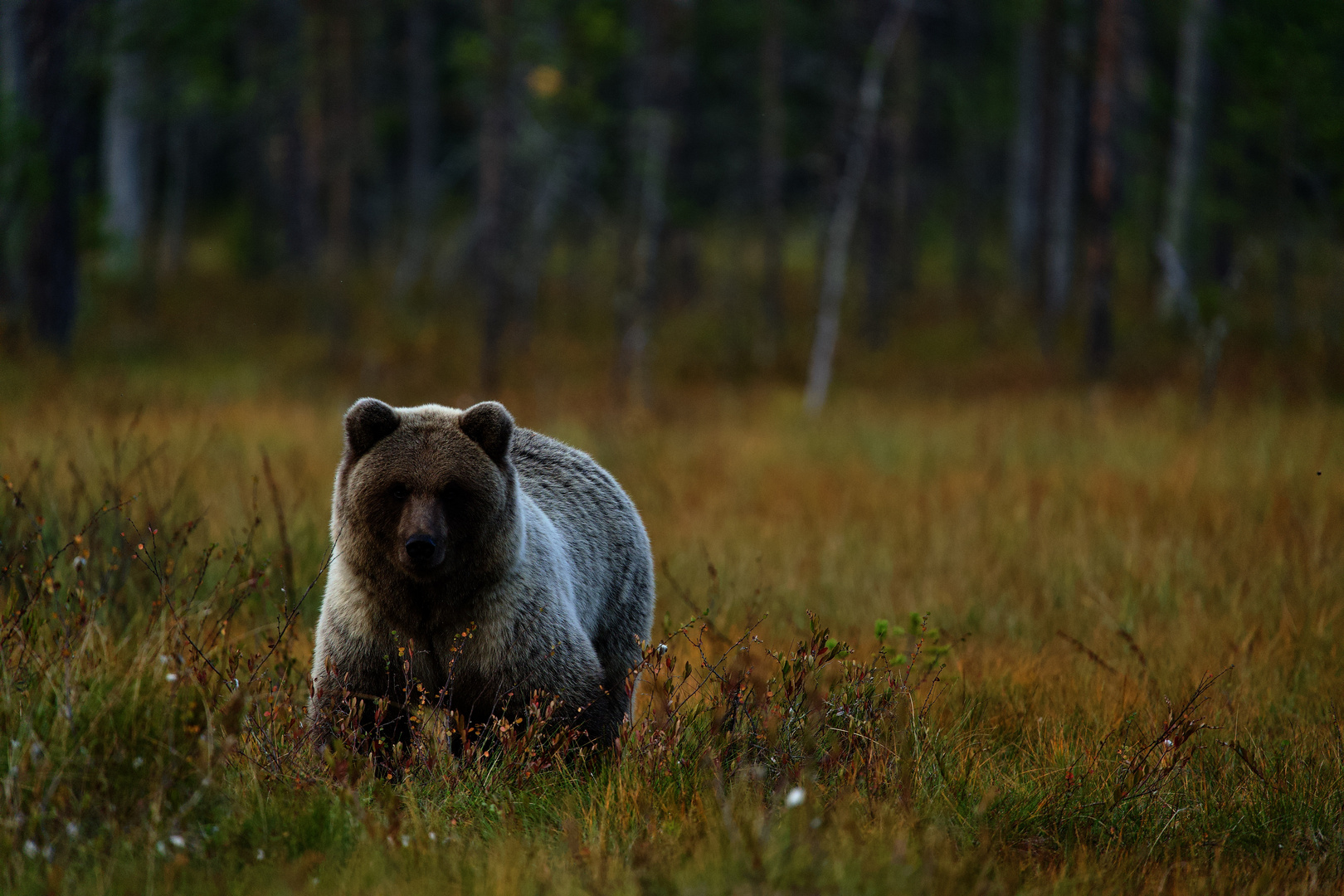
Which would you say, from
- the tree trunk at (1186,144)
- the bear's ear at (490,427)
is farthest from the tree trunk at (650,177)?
the bear's ear at (490,427)

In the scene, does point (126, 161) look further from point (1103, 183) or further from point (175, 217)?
point (1103, 183)

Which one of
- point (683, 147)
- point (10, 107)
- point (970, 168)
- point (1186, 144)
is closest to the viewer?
point (10, 107)

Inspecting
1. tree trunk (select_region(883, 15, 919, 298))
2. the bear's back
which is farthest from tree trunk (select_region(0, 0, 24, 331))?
tree trunk (select_region(883, 15, 919, 298))

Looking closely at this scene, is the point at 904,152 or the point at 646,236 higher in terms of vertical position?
the point at 904,152

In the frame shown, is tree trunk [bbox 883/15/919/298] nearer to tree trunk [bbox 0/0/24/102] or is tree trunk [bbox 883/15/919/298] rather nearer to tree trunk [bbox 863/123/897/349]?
tree trunk [bbox 863/123/897/349]

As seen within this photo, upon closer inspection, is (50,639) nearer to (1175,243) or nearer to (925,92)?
(1175,243)

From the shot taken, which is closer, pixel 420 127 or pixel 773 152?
pixel 773 152

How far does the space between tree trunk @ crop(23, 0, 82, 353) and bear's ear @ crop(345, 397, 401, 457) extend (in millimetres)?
11209

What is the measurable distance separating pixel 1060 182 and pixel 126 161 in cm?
2112

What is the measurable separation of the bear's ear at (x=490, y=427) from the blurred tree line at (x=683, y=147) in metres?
10.2

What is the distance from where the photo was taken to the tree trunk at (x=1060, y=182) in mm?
18953

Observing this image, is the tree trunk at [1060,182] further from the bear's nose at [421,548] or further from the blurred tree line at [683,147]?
the bear's nose at [421,548]

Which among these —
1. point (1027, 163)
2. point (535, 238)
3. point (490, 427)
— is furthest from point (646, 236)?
point (1027, 163)

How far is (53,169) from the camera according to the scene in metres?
13.3
